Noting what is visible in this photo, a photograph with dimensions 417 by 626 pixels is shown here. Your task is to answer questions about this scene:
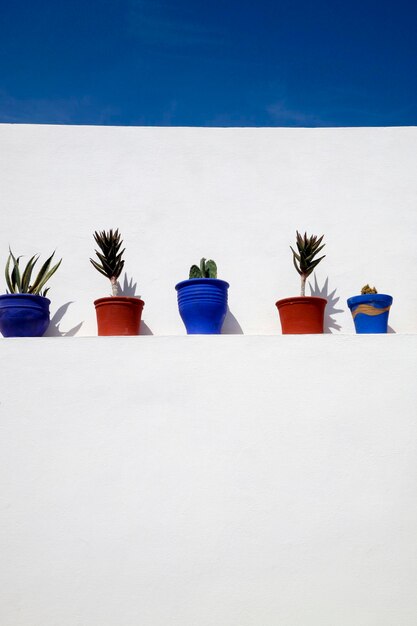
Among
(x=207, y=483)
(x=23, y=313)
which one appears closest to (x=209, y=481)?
(x=207, y=483)

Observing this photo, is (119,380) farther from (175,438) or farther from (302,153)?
(302,153)

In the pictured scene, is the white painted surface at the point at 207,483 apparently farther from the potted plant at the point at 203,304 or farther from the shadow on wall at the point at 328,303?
the shadow on wall at the point at 328,303

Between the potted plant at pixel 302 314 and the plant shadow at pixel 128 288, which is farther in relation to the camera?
the plant shadow at pixel 128 288

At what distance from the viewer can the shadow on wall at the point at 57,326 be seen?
3054 mm

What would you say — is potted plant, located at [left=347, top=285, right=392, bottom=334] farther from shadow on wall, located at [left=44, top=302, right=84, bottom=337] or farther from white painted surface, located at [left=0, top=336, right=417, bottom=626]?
shadow on wall, located at [left=44, top=302, right=84, bottom=337]

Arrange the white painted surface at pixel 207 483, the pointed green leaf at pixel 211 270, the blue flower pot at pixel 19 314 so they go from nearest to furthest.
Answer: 1. the white painted surface at pixel 207 483
2. the blue flower pot at pixel 19 314
3. the pointed green leaf at pixel 211 270

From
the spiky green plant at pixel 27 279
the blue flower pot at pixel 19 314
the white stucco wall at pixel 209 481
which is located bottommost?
the white stucco wall at pixel 209 481

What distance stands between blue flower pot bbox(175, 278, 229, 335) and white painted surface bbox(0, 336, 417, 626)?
0.83 ft

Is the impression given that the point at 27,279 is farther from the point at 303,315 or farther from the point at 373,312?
the point at 373,312

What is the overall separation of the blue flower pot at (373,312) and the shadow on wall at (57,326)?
63.1 inches

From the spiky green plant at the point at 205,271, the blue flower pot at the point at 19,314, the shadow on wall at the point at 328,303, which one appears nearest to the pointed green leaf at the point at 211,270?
the spiky green plant at the point at 205,271

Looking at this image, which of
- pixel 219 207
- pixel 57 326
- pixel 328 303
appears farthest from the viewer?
pixel 219 207

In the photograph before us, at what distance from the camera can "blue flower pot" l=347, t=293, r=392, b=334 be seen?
2.79 m

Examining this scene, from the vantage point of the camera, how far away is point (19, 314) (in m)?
2.63
